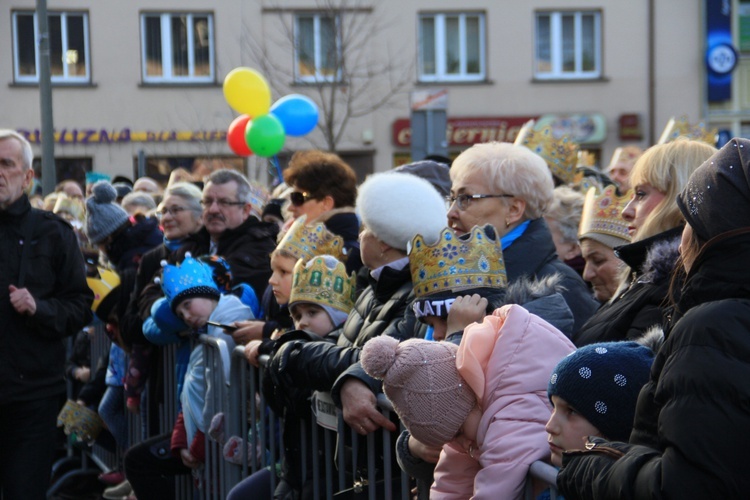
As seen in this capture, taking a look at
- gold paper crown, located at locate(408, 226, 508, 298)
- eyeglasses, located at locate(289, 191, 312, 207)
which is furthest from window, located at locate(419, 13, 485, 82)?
gold paper crown, located at locate(408, 226, 508, 298)

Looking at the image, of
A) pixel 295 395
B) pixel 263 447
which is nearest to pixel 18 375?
pixel 263 447

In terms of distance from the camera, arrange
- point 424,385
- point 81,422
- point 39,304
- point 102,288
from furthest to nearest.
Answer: point 81,422 → point 102,288 → point 39,304 → point 424,385

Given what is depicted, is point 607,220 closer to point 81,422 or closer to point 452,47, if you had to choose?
point 81,422

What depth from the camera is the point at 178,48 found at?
85.5 ft

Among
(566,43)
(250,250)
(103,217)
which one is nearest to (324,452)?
(250,250)

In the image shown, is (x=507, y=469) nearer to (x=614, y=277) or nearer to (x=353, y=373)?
(x=353, y=373)

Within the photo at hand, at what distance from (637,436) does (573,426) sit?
0.25 metres

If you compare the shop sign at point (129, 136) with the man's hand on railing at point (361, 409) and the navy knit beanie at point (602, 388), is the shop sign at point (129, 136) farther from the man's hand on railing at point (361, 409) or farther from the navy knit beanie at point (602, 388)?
the navy knit beanie at point (602, 388)

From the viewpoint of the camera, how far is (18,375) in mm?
5660

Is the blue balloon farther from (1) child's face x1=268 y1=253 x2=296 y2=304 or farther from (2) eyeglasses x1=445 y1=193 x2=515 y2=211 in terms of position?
(2) eyeglasses x1=445 y1=193 x2=515 y2=211

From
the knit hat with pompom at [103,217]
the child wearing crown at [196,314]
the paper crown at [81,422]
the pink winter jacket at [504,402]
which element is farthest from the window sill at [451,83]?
the pink winter jacket at [504,402]

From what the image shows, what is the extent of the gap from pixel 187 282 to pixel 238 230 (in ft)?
2.75

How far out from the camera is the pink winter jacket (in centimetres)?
276

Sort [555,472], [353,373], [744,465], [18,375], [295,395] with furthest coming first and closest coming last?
[18,375] < [295,395] < [353,373] < [555,472] < [744,465]
